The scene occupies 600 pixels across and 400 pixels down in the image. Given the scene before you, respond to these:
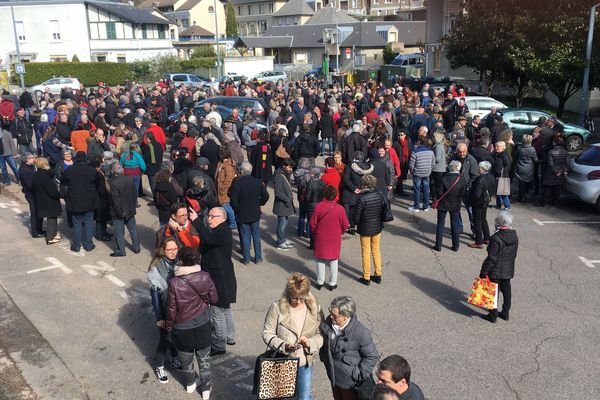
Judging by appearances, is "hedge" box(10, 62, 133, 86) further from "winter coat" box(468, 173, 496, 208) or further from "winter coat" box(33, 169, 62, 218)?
"winter coat" box(468, 173, 496, 208)

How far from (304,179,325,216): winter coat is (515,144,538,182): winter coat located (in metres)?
5.42

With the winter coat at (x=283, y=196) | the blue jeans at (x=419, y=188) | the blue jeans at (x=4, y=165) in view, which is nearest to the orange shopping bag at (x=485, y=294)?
the winter coat at (x=283, y=196)

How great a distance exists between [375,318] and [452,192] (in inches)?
124

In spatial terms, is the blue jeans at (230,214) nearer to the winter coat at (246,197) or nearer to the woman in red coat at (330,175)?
the winter coat at (246,197)

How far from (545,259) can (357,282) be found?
3.50 m

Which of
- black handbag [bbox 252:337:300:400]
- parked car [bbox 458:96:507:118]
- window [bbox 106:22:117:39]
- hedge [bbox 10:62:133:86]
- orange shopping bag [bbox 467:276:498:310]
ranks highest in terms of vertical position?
window [bbox 106:22:117:39]

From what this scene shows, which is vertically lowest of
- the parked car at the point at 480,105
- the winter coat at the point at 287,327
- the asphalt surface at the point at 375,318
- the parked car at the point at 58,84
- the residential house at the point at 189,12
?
the asphalt surface at the point at 375,318

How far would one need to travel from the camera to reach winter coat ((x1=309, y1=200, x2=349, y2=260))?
800 cm

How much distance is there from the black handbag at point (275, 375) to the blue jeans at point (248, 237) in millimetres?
4456

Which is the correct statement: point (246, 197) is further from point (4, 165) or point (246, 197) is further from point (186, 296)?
point (4, 165)

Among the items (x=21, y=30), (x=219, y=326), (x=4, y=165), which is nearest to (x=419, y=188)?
(x=219, y=326)

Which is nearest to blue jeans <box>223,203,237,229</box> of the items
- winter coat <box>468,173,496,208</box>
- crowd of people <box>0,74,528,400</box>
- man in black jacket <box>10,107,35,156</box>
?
crowd of people <box>0,74,528,400</box>

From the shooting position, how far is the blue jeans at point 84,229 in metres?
10.3

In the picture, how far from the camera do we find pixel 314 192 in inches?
389
